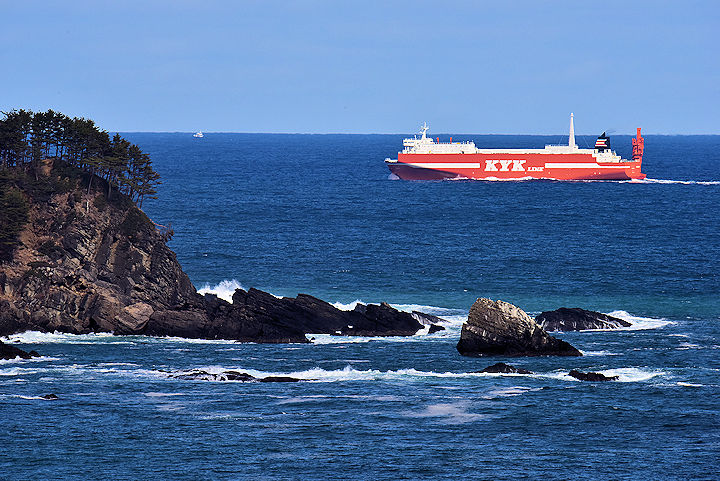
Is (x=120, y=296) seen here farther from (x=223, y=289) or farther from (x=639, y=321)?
(x=639, y=321)

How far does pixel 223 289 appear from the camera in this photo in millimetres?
85875

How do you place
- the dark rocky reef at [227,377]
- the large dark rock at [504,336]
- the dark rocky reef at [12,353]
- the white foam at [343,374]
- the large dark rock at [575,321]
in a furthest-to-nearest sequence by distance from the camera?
the large dark rock at [575,321] < the large dark rock at [504,336] < the dark rocky reef at [12,353] < the white foam at [343,374] < the dark rocky reef at [227,377]

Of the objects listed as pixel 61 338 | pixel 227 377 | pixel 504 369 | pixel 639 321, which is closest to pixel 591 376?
pixel 504 369

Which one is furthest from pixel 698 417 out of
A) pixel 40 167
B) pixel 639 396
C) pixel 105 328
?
pixel 40 167

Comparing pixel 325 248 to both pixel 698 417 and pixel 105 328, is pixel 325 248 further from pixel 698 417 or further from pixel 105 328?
pixel 698 417

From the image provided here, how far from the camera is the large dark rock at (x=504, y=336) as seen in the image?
62188 millimetres

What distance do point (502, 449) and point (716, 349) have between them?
82.1 feet

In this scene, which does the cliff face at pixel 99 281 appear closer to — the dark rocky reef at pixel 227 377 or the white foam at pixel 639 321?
the dark rocky reef at pixel 227 377

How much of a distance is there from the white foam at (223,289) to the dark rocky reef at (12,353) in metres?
22.8

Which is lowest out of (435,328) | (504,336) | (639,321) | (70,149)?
(435,328)

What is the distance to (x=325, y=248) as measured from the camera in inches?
4464

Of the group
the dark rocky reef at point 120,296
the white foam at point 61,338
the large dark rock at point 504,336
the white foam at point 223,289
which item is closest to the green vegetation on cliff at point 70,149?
the dark rocky reef at point 120,296

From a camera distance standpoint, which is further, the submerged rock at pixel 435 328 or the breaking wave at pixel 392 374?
the submerged rock at pixel 435 328

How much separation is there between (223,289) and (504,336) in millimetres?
30802
